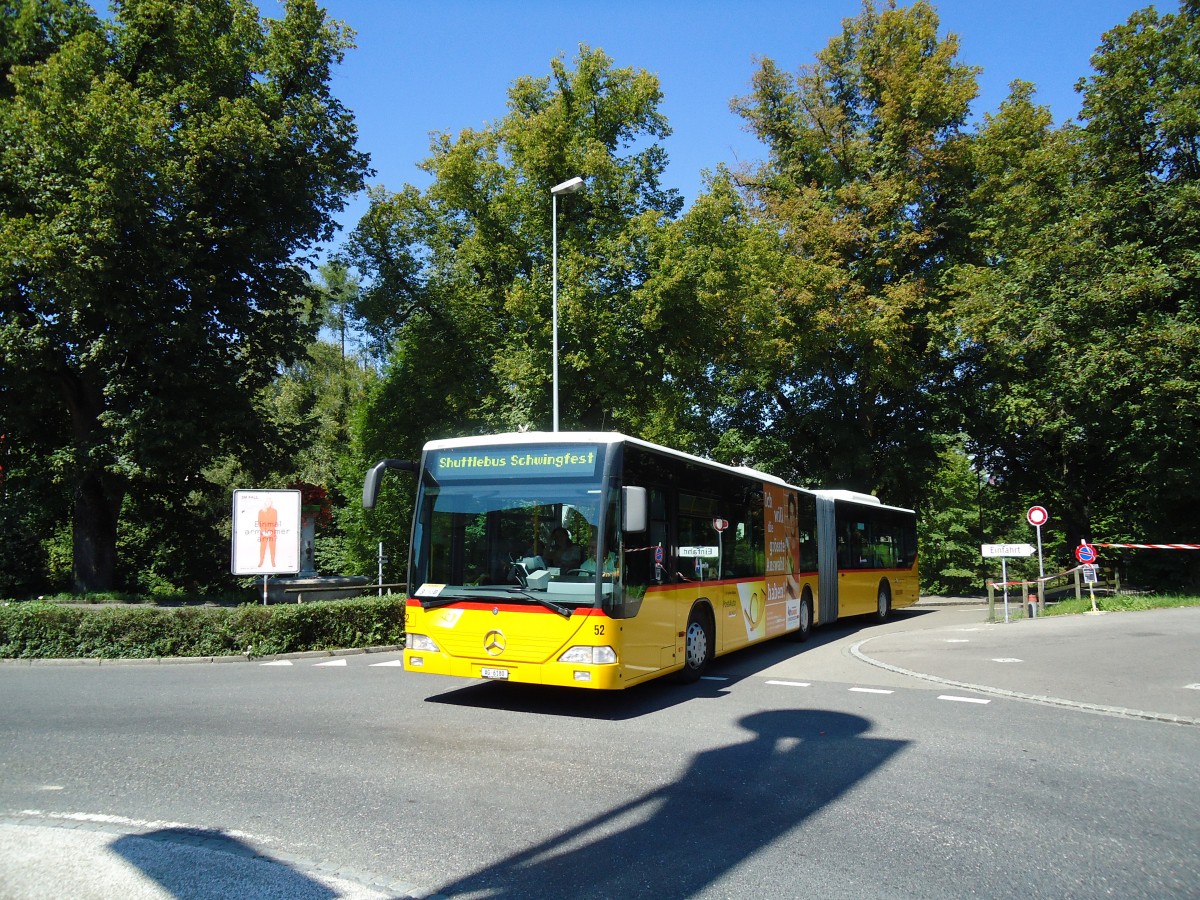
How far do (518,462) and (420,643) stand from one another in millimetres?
2228

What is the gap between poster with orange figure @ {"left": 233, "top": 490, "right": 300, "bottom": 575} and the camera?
15.8 m

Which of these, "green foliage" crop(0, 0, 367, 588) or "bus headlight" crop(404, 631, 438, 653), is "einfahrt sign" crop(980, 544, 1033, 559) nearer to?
"bus headlight" crop(404, 631, 438, 653)

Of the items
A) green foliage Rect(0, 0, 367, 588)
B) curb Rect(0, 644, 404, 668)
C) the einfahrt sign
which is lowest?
curb Rect(0, 644, 404, 668)

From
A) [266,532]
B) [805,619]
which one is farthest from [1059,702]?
[266,532]

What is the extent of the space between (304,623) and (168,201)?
11573 mm

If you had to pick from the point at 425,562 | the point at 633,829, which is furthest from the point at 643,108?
the point at 633,829

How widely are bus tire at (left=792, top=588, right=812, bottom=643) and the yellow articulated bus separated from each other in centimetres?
490

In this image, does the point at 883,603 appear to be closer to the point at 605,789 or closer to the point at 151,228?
the point at 605,789

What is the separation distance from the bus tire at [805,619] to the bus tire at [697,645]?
16.1 ft

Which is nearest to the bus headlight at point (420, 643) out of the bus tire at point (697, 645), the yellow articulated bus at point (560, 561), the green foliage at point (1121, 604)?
the yellow articulated bus at point (560, 561)

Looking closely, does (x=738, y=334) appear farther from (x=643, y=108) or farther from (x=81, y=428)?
(x=81, y=428)

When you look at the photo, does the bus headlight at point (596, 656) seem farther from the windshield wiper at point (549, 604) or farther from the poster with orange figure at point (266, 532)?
the poster with orange figure at point (266, 532)

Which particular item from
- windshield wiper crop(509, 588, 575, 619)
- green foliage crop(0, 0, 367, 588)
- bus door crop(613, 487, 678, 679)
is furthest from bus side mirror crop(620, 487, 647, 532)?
green foliage crop(0, 0, 367, 588)

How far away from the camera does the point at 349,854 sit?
4527mm
